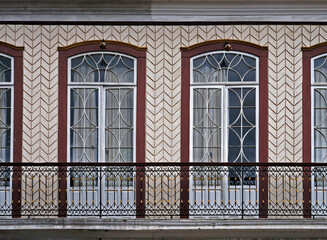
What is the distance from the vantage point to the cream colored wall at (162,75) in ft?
38.4

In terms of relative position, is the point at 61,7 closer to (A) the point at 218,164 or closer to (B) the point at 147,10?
(B) the point at 147,10

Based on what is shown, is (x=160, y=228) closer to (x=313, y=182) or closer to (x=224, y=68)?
(x=313, y=182)

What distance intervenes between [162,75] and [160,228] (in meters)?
2.95

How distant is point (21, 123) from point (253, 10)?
16.4 feet

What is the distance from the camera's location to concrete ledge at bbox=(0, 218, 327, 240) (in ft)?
36.0

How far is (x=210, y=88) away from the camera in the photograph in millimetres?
11852

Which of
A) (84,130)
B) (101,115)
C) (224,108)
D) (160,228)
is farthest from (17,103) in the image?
(224,108)

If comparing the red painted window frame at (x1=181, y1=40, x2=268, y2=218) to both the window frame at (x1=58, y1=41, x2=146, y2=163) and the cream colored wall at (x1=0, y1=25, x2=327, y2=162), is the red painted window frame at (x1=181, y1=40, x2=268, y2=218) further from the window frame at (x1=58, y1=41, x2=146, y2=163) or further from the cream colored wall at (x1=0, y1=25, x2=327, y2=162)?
the window frame at (x1=58, y1=41, x2=146, y2=163)

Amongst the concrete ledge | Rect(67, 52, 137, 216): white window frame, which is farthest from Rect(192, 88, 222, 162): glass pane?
the concrete ledge

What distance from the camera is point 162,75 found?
11.8m

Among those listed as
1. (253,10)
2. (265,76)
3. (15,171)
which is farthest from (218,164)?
(15,171)

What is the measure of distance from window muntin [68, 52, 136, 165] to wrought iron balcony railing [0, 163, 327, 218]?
16.3 inches

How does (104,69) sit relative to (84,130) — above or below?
above

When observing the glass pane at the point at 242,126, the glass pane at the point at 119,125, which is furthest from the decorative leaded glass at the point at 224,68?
the glass pane at the point at 119,125
